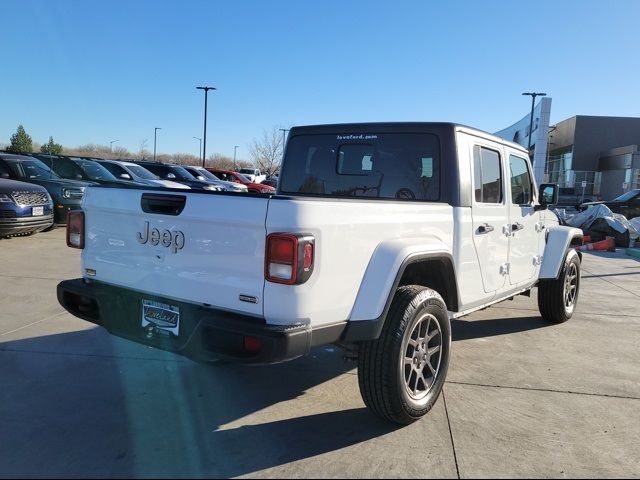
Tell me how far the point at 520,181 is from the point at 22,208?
8.93m

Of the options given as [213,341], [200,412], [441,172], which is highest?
[441,172]

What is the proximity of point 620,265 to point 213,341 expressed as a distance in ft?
37.9

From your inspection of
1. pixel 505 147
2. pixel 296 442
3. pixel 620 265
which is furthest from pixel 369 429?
pixel 620 265

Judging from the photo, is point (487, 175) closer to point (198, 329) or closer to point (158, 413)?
point (198, 329)

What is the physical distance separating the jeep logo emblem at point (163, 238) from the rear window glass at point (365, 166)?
182 cm

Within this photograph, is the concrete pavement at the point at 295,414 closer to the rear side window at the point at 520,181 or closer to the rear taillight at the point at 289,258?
the rear taillight at the point at 289,258

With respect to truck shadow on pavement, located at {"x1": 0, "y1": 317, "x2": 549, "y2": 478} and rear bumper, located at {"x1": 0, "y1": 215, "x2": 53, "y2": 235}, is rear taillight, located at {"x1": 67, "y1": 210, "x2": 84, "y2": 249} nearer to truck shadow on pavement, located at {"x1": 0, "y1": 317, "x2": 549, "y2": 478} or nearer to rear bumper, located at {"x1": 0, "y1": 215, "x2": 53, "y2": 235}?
truck shadow on pavement, located at {"x1": 0, "y1": 317, "x2": 549, "y2": 478}

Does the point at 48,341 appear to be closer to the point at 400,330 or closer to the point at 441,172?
the point at 400,330

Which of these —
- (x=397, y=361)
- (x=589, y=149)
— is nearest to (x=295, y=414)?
(x=397, y=361)

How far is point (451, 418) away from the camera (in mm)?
3619

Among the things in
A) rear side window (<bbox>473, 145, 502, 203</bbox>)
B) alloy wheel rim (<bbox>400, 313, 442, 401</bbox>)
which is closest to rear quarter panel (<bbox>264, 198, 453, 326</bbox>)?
alloy wheel rim (<bbox>400, 313, 442, 401</bbox>)

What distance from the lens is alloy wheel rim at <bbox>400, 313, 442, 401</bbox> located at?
11.4ft

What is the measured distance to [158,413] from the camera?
352 centimetres

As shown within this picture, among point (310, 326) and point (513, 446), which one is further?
point (513, 446)
